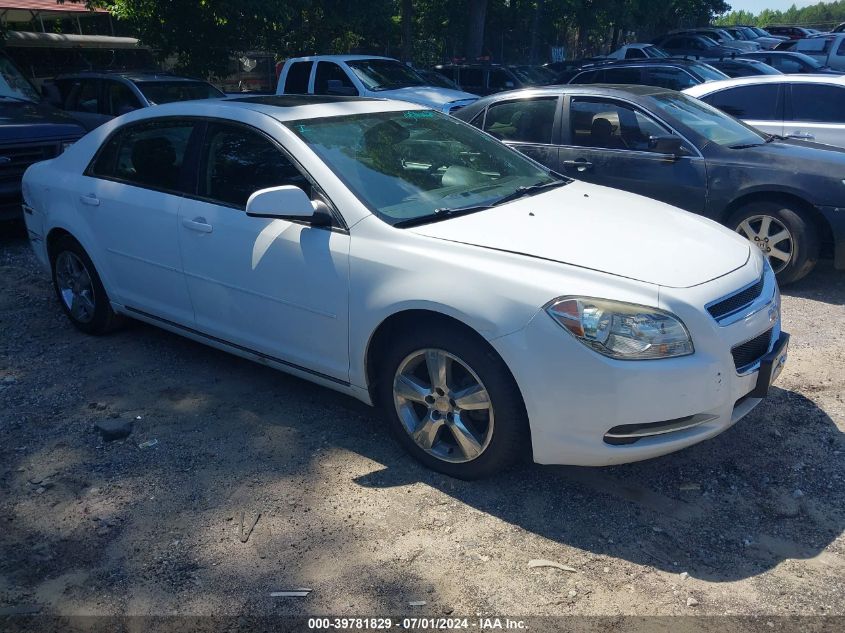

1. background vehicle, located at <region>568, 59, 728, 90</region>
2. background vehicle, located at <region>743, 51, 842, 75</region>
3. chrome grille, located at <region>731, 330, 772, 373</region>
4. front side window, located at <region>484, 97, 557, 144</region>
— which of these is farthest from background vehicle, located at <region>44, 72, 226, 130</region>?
background vehicle, located at <region>743, 51, 842, 75</region>

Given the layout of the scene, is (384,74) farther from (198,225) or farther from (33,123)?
(198,225)

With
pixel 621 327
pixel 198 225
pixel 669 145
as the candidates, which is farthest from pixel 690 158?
A: pixel 198 225

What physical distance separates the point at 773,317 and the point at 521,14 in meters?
29.5

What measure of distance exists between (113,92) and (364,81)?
3664mm

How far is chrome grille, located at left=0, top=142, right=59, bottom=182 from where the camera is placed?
308 inches

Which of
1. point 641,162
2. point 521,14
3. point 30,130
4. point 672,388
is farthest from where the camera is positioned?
point 521,14

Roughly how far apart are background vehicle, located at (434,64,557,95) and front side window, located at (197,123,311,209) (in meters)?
13.8

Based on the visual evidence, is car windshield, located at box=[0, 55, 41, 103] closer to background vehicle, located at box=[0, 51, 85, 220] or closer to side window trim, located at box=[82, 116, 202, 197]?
background vehicle, located at box=[0, 51, 85, 220]

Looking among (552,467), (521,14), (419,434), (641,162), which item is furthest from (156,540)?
(521,14)

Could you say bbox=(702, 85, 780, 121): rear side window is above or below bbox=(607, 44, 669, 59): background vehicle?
above

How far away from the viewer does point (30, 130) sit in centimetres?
806

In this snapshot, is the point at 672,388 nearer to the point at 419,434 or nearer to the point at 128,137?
the point at 419,434

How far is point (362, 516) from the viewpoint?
3.38 metres

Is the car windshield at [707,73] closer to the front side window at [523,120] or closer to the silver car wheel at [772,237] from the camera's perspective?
the front side window at [523,120]
